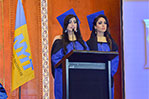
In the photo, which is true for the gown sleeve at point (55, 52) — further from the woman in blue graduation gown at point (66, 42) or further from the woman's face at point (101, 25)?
the woman's face at point (101, 25)

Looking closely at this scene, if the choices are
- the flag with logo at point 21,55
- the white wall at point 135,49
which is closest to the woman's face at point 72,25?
the flag with logo at point 21,55

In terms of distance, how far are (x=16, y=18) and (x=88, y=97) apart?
183 centimetres

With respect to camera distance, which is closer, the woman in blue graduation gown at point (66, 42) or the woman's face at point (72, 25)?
the woman in blue graduation gown at point (66, 42)

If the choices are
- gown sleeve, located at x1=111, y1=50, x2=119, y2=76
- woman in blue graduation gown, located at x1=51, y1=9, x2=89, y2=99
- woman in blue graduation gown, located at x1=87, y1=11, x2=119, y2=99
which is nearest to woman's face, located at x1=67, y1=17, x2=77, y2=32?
woman in blue graduation gown, located at x1=51, y1=9, x2=89, y2=99

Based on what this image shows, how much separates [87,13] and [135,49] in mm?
A: 829

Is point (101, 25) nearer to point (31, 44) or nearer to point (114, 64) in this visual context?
point (114, 64)

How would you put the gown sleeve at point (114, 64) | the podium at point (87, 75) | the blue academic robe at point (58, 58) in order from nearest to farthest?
the podium at point (87, 75)
the blue academic robe at point (58, 58)
the gown sleeve at point (114, 64)

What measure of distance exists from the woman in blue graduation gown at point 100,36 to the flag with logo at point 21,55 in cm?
80

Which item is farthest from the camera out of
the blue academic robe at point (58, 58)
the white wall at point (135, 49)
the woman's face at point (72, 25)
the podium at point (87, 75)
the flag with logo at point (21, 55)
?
the white wall at point (135, 49)

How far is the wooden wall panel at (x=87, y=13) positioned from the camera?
384 cm

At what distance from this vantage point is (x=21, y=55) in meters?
3.70

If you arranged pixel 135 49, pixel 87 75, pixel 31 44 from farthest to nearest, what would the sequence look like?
pixel 135 49, pixel 31 44, pixel 87 75

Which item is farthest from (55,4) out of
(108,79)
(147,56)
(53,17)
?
(108,79)

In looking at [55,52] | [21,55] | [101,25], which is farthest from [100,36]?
[21,55]
